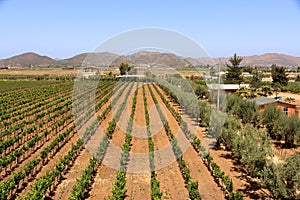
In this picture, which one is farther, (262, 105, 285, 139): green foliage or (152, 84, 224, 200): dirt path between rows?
(262, 105, 285, 139): green foliage

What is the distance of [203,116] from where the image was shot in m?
20.3

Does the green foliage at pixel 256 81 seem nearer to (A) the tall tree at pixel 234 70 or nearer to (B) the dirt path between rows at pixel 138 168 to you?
(A) the tall tree at pixel 234 70

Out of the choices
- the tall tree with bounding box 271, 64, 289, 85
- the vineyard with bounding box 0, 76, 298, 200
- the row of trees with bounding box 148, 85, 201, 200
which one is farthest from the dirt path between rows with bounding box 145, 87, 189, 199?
the tall tree with bounding box 271, 64, 289, 85

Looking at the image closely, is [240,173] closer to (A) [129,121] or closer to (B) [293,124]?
(B) [293,124]

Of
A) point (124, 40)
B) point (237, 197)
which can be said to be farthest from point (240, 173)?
point (124, 40)

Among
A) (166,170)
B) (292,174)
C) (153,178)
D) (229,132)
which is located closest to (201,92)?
(229,132)

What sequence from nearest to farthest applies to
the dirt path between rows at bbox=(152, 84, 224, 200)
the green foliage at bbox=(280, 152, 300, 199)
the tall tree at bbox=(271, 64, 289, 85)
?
1. the green foliage at bbox=(280, 152, 300, 199)
2. the dirt path between rows at bbox=(152, 84, 224, 200)
3. the tall tree at bbox=(271, 64, 289, 85)

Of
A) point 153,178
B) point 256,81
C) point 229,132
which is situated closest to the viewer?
point 153,178

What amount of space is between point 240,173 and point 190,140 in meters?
4.99

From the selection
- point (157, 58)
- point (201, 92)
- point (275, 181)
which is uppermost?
point (157, 58)

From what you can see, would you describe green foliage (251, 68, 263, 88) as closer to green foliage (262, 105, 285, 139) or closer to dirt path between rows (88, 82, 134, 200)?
green foliage (262, 105, 285, 139)

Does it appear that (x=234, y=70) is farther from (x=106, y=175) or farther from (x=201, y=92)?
(x=106, y=175)

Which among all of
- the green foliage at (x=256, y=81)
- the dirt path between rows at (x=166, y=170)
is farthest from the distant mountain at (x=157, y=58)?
the green foliage at (x=256, y=81)

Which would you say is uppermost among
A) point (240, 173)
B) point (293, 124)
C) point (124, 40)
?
point (124, 40)
